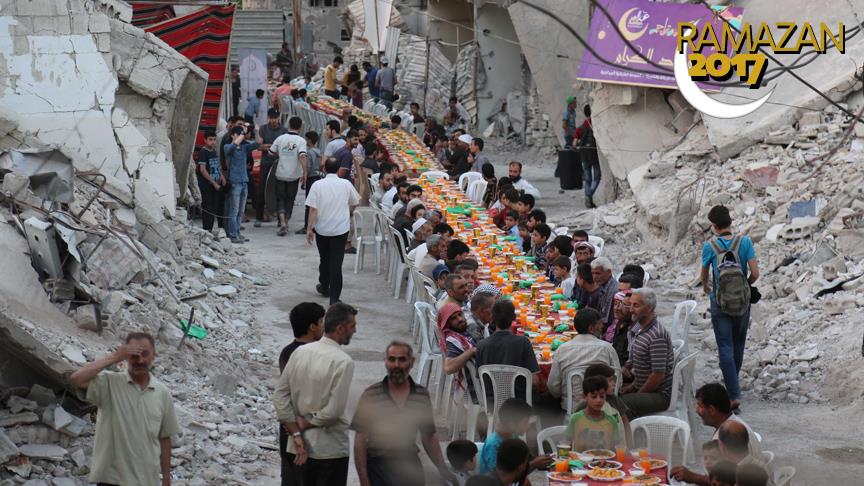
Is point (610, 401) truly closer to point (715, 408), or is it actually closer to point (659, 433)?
point (659, 433)

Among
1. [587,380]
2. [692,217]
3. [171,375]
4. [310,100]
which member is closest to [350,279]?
[692,217]

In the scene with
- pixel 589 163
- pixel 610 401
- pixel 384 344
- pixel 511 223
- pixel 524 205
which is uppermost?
pixel 589 163

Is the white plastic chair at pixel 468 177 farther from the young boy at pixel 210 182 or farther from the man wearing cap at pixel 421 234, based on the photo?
the man wearing cap at pixel 421 234

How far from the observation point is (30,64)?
41.2 feet

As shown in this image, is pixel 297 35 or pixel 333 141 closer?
pixel 333 141

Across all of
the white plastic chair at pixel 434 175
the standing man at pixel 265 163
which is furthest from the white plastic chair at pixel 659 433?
the standing man at pixel 265 163

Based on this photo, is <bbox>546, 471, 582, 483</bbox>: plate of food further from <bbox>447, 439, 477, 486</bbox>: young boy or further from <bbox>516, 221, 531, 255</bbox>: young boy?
<bbox>516, 221, 531, 255</bbox>: young boy

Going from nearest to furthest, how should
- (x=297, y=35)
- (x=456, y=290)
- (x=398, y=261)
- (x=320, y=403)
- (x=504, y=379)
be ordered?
(x=320, y=403) < (x=504, y=379) < (x=456, y=290) < (x=398, y=261) < (x=297, y=35)

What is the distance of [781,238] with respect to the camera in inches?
531

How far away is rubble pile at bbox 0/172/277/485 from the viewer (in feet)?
24.9

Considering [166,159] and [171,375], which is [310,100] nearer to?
[166,159]

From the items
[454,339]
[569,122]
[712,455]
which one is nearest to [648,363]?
[454,339]

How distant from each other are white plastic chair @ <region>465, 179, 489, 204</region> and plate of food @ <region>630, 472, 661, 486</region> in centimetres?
1028

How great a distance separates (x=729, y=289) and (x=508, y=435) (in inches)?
146
